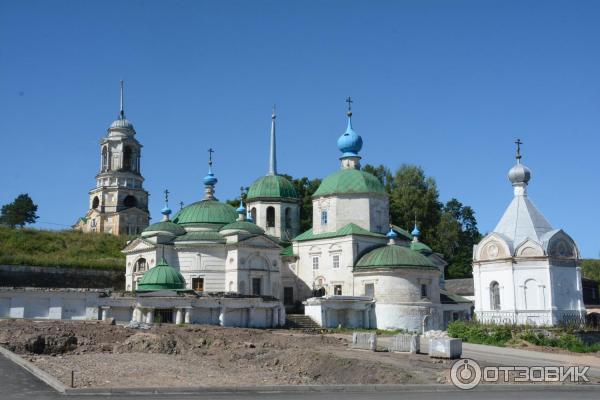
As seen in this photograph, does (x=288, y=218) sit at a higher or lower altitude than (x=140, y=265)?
higher

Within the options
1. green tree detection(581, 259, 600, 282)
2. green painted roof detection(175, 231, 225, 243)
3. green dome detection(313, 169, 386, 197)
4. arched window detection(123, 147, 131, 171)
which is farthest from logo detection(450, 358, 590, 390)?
arched window detection(123, 147, 131, 171)

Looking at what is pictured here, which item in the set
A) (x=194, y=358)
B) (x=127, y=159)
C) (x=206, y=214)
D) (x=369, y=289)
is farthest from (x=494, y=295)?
(x=127, y=159)

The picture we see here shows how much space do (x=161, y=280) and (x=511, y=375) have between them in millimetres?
22767

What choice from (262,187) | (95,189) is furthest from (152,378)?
(95,189)

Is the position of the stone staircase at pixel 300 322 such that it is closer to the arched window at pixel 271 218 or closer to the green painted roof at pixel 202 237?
the green painted roof at pixel 202 237

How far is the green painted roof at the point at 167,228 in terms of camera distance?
4384cm

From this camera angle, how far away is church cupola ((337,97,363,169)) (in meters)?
49.8

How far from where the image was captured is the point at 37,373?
17.4 meters

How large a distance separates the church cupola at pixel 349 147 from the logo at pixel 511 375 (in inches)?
1221

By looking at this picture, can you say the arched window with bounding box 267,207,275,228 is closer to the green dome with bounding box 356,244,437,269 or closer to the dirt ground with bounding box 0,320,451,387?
the green dome with bounding box 356,244,437,269

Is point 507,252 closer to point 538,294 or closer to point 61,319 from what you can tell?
point 538,294

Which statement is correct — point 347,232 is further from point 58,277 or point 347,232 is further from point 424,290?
point 58,277

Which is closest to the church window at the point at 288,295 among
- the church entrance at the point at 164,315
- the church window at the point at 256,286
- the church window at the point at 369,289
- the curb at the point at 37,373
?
the church window at the point at 256,286

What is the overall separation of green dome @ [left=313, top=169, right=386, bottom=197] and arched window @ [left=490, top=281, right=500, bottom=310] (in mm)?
12755
